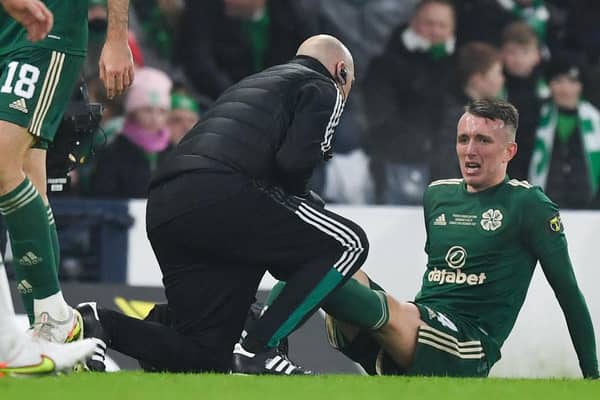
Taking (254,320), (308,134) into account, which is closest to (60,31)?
(308,134)

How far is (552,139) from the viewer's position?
8.71m

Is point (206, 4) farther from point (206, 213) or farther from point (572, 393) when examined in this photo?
point (572, 393)

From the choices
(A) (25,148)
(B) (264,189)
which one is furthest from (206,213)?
(A) (25,148)

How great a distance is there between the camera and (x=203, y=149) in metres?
5.17

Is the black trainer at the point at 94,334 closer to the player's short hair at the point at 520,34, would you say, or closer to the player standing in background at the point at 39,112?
the player standing in background at the point at 39,112

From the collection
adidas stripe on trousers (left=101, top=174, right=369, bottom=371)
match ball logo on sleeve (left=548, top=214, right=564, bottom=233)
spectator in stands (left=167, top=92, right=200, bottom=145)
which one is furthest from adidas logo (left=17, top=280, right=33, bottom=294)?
spectator in stands (left=167, top=92, right=200, bottom=145)

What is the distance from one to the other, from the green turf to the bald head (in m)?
1.38

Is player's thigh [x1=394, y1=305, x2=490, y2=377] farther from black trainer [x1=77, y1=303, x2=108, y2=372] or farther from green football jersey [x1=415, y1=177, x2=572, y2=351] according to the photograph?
black trainer [x1=77, y1=303, x2=108, y2=372]

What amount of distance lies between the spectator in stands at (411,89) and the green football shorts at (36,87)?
3.85 meters

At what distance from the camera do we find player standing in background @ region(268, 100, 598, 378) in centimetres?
558

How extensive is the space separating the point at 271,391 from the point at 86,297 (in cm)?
358

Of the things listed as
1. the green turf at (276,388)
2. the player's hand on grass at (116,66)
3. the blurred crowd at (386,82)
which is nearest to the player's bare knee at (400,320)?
the green turf at (276,388)

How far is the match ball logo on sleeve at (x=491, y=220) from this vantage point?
229 inches

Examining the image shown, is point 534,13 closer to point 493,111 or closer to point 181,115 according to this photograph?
point 181,115
